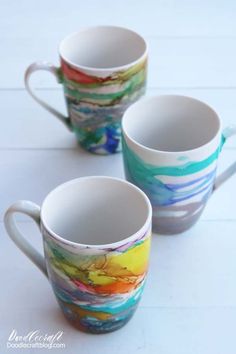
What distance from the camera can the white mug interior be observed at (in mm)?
769

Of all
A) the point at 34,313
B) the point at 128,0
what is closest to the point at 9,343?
the point at 34,313

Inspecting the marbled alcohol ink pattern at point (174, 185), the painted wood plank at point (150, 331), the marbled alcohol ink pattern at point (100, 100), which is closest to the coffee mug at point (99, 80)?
the marbled alcohol ink pattern at point (100, 100)

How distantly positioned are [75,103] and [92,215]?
18 cm

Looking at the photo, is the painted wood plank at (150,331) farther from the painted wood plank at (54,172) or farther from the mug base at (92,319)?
the painted wood plank at (54,172)

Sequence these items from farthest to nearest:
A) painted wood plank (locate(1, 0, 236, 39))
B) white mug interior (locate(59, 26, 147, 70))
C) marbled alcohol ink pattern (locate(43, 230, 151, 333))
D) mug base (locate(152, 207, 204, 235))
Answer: painted wood plank (locate(1, 0, 236, 39))
white mug interior (locate(59, 26, 147, 70))
mug base (locate(152, 207, 204, 235))
marbled alcohol ink pattern (locate(43, 230, 151, 333))

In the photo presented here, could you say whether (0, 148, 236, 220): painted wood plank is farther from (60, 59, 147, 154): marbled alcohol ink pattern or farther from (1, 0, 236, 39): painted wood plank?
(1, 0, 236, 39): painted wood plank

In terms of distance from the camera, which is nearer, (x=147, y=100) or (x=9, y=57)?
(x=147, y=100)

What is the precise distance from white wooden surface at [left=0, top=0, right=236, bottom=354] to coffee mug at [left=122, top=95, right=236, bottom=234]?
1.5 inches

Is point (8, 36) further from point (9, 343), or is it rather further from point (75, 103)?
point (9, 343)

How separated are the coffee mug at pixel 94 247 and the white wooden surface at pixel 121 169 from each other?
0.04m

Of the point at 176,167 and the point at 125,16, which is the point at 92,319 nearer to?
the point at 176,167

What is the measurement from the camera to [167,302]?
59cm

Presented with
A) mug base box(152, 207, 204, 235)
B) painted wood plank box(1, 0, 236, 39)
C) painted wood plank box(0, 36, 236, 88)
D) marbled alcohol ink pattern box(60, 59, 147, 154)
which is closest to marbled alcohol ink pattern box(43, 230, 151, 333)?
mug base box(152, 207, 204, 235)

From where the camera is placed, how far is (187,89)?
84 centimetres
